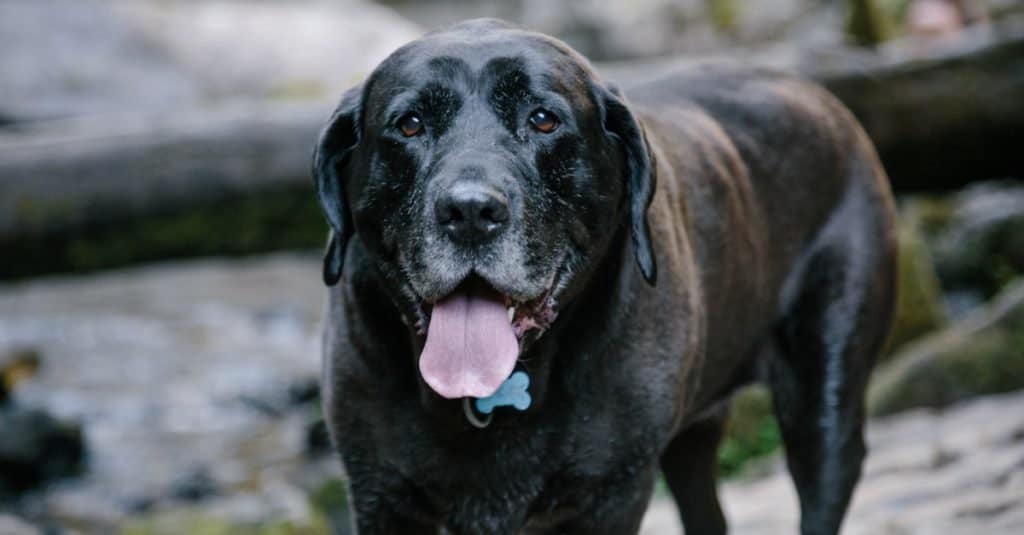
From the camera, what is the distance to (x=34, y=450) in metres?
8.53

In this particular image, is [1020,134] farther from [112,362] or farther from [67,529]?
[112,362]

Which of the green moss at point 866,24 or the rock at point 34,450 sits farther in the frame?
the green moss at point 866,24

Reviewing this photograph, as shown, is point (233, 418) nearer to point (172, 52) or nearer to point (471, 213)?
point (471, 213)

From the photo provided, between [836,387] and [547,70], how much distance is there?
1945mm

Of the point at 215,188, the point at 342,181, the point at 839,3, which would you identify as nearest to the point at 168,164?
the point at 215,188

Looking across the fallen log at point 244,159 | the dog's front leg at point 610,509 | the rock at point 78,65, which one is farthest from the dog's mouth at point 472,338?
the rock at point 78,65

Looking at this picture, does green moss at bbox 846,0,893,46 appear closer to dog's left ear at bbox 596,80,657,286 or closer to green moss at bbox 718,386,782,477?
green moss at bbox 718,386,782,477

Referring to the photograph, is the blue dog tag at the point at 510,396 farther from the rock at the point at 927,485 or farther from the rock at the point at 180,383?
the rock at the point at 180,383

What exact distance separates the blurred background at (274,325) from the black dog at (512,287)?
190 centimetres

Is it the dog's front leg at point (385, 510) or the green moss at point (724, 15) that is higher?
the dog's front leg at point (385, 510)

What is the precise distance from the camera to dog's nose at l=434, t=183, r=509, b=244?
11.1 feet

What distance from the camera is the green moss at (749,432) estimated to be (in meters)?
8.29

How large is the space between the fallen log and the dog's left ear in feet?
11.1

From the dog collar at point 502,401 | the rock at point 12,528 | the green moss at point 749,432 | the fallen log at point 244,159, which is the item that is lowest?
the green moss at point 749,432
